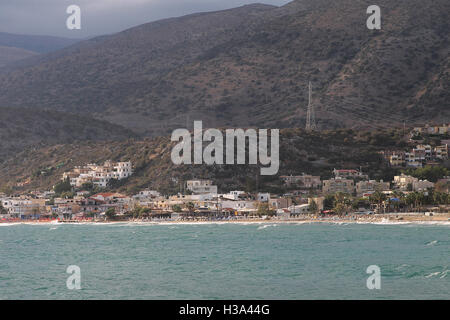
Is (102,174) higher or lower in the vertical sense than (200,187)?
higher

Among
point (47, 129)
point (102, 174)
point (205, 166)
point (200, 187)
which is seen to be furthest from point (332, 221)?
point (47, 129)

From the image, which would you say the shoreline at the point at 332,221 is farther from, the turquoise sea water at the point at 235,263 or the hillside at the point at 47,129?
the hillside at the point at 47,129

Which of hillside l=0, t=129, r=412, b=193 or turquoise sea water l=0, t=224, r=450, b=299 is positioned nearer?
turquoise sea water l=0, t=224, r=450, b=299

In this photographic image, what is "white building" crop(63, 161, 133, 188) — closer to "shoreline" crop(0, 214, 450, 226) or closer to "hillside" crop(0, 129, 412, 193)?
"hillside" crop(0, 129, 412, 193)

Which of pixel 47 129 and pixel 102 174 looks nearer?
pixel 102 174

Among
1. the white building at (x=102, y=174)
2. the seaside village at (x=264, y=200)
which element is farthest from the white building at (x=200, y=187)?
the white building at (x=102, y=174)

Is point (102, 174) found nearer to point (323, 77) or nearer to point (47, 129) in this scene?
point (47, 129)

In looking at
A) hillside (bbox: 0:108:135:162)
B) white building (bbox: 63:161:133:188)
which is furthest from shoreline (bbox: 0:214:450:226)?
hillside (bbox: 0:108:135:162)
